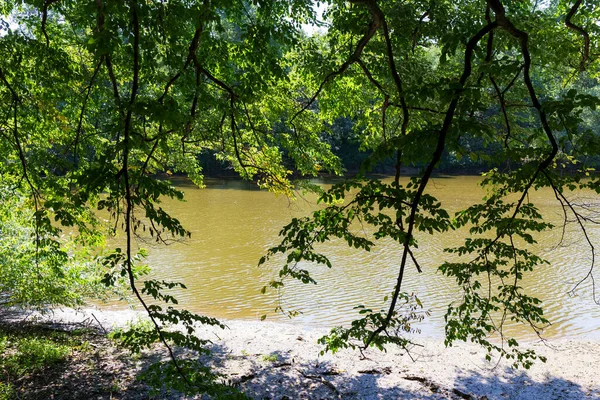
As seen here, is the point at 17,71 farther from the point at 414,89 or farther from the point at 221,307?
the point at 221,307

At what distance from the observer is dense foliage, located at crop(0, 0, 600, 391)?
290cm

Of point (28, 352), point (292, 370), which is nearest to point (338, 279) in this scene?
point (292, 370)

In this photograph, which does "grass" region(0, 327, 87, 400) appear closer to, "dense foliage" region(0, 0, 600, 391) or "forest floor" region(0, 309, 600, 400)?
"forest floor" region(0, 309, 600, 400)

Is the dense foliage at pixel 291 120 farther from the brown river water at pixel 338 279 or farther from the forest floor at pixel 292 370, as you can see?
the brown river water at pixel 338 279

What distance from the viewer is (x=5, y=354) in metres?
5.26

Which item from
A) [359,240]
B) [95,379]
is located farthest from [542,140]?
[95,379]

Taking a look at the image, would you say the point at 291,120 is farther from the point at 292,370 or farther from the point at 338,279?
the point at 338,279

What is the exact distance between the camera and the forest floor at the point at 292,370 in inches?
193

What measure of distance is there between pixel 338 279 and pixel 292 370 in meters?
4.97

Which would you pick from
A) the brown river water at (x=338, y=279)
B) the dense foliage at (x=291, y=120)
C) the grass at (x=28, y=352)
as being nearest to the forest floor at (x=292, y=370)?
the grass at (x=28, y=352)

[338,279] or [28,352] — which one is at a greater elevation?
[28,352]

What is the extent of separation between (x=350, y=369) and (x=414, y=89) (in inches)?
152

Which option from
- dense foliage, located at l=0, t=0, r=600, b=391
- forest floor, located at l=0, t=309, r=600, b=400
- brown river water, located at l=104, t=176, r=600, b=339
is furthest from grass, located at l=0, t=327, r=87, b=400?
brown river water, located at l=104, t=176, r=600, b=339

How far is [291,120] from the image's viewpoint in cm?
547
